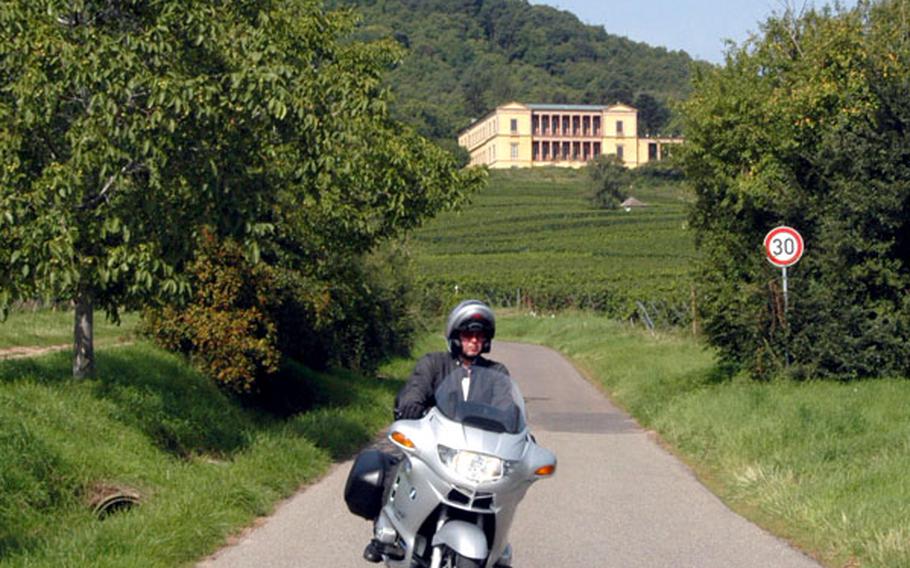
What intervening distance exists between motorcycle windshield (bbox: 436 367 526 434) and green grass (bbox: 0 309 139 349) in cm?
1329

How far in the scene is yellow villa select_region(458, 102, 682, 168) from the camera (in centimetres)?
16025

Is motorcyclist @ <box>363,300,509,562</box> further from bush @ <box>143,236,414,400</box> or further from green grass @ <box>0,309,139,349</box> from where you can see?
green grass @ <box>0,309,139,349</box>

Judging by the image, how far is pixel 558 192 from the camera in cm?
12256

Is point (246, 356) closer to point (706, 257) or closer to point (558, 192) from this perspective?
point (706, 257)

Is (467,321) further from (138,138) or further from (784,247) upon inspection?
(784,247)

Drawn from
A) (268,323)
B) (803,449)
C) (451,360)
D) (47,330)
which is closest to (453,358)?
(451,360)

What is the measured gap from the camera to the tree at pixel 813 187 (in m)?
18.8

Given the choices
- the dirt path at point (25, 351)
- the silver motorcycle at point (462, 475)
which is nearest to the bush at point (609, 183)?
the dirt path at point (25, 351)

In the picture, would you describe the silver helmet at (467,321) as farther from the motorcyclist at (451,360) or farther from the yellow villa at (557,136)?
the yellow villa at (557,136)

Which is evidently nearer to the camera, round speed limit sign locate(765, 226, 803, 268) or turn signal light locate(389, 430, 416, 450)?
turn signal light locate(389, 430, 416, 450)

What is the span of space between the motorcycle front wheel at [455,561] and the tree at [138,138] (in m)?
6.50

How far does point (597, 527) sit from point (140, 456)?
4390mm

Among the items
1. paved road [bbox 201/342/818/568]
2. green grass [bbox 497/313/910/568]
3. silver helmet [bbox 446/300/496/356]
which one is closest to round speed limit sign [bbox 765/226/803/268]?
green grass [bbox 497/313/910/568]

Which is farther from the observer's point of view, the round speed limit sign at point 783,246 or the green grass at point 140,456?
the round speed limit sign at point 783,246
